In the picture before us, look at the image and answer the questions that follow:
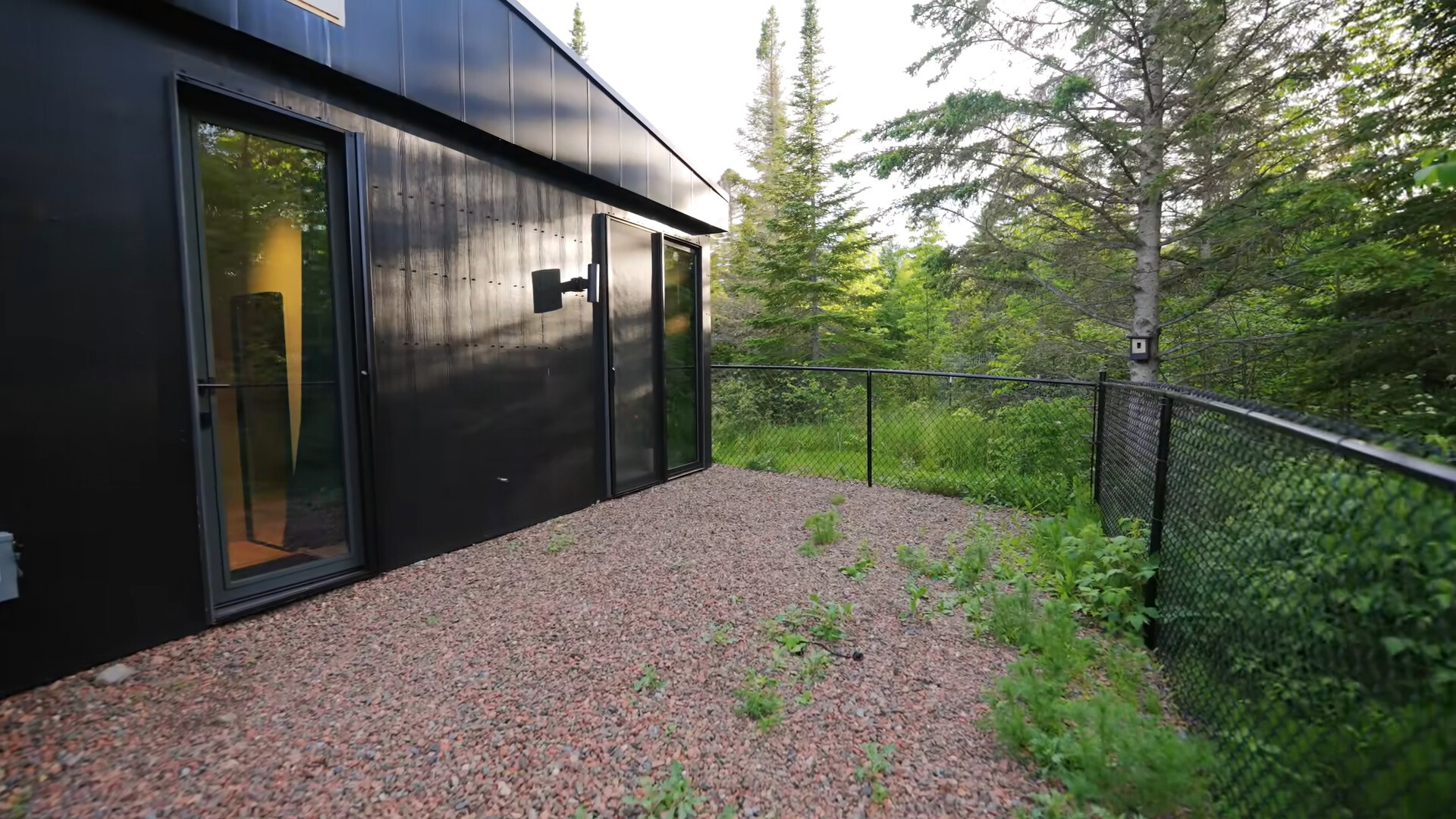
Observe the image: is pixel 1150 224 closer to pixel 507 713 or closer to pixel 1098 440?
pixel 1098 440

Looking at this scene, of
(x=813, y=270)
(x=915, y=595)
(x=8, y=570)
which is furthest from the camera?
(x=813, y=270)

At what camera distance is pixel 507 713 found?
195 cm

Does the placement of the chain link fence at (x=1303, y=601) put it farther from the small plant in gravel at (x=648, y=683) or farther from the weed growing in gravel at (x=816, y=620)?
the small plant in gravel at (x=648, y=683)

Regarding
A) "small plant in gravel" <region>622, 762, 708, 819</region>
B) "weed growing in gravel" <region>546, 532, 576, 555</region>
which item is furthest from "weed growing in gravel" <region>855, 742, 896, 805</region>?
"weed growing in gravel" <region>546, 532, 576, 555</region>

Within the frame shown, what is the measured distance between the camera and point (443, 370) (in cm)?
343

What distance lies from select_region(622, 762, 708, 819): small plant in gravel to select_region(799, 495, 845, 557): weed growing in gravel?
6.67 feet

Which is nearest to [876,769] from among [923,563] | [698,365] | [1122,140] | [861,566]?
[861,566]

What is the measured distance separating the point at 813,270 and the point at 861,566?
8956 mm

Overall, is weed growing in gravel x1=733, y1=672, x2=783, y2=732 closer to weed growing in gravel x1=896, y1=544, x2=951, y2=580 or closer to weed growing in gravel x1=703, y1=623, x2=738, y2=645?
weed growing in gravel x1=703, y1=623, x2=738, y2=645

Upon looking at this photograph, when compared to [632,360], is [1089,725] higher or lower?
lower

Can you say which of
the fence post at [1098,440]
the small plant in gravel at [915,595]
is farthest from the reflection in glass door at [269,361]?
the fence post at [1098,440]

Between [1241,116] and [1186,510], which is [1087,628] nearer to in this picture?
[1186,510]

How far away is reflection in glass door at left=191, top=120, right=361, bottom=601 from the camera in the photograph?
8.12 ft

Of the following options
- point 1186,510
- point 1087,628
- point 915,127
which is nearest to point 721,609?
point 1087,628
